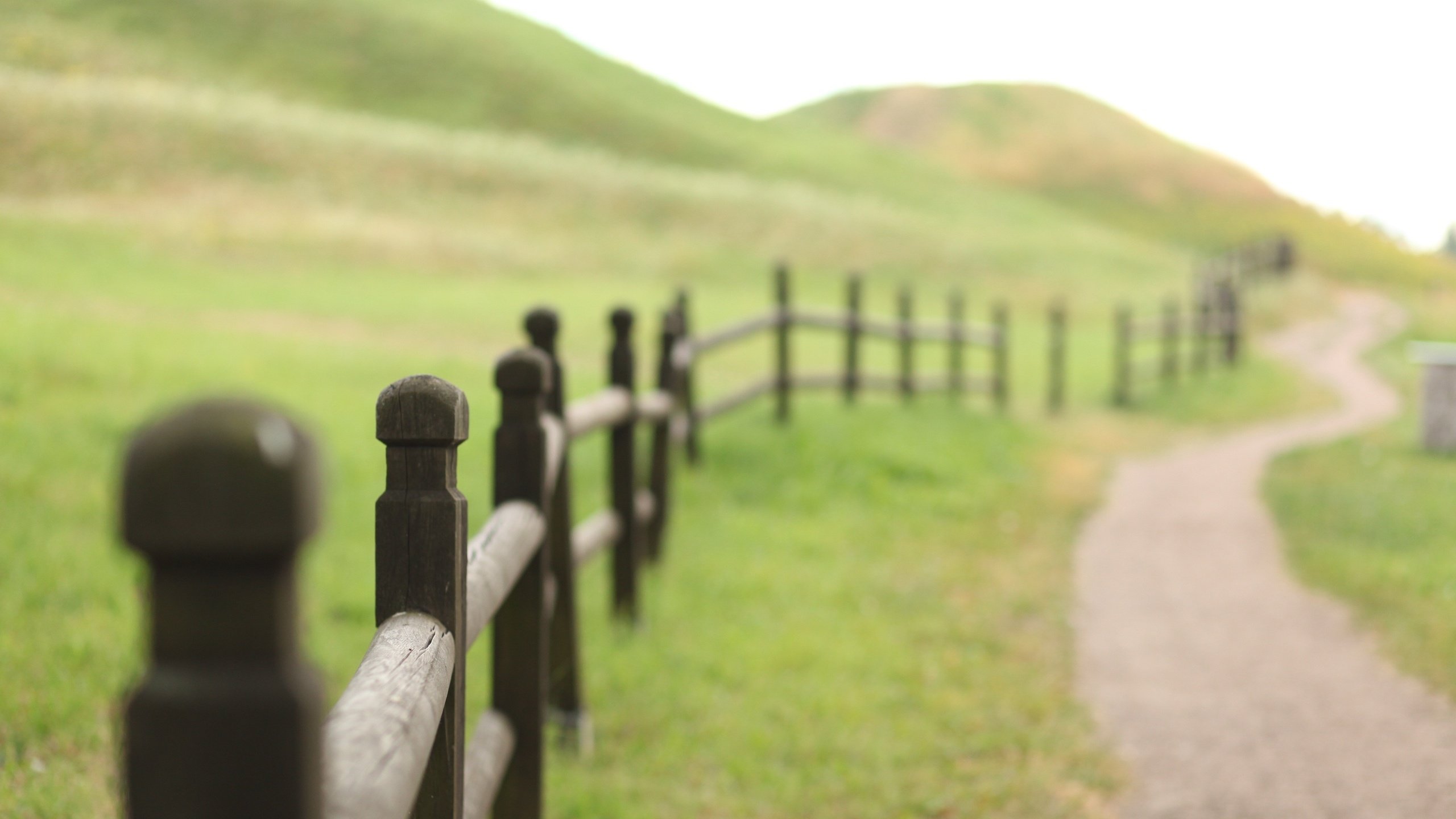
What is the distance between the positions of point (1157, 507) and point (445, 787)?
828 cm

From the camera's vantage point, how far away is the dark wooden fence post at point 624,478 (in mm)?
5715

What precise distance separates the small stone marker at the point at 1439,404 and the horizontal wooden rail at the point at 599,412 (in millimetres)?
7170

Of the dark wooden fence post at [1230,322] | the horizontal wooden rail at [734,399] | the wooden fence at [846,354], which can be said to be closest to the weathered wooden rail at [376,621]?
the wooden fence at [846,354]

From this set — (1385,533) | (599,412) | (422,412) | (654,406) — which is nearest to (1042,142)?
(1385,533)

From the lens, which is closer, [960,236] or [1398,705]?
[1398,705]

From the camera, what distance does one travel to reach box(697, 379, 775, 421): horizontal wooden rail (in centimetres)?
954

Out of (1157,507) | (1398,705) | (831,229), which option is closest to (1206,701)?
(1398,705)

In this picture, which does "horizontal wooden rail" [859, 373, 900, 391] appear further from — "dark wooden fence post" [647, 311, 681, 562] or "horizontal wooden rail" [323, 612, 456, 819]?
"horizontal wooden rail" [323, 612, 456, 819]

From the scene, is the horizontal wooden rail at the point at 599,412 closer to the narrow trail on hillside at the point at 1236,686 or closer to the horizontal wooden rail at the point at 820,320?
the narrow trail on hillside at the point at 1236,686

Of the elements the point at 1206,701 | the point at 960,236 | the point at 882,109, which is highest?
the point at 882,109

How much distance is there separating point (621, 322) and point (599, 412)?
716mm

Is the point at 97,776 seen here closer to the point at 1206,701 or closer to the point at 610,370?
the point at 610,370

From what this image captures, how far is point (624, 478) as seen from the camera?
5941mm

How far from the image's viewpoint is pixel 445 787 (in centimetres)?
192
